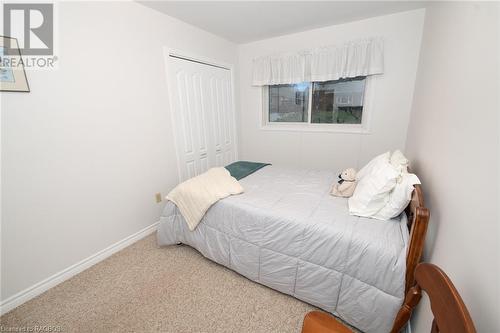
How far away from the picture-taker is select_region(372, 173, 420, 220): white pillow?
1.26 metres

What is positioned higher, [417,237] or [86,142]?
[86,142]

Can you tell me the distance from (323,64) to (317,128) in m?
0.86

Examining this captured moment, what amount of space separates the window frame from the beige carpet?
2249 millimetres

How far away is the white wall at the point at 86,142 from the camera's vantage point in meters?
1.46

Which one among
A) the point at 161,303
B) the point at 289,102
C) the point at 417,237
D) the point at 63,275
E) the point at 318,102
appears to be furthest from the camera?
the point at 289,102

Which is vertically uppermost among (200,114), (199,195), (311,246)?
(200,114)

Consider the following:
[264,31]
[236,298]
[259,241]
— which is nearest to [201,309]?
[236,298]

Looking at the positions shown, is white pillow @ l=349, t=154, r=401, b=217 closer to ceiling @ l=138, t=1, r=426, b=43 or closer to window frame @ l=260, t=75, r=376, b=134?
window frame @ l=260, t=75, r=376, b=134

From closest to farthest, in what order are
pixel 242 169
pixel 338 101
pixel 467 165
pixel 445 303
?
pixel 445 303 → pixel 467 165 → pixel 242 169 → pixel 338 101

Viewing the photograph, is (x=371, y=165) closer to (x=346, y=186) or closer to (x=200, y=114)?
(x=346, y=186)

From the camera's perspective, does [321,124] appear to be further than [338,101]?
Yes

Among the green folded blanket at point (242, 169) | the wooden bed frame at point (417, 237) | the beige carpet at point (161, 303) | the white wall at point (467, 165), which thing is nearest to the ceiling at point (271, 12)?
the white wall at point (467, 165)

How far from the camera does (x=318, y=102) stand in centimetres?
306

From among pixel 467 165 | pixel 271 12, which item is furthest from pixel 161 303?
pixel 271 12
